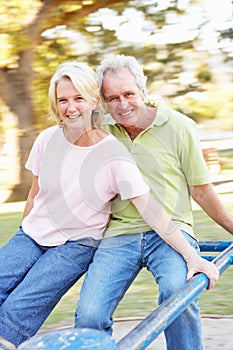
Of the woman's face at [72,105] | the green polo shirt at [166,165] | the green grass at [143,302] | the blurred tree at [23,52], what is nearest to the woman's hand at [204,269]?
the green polo shirt at [166,165]

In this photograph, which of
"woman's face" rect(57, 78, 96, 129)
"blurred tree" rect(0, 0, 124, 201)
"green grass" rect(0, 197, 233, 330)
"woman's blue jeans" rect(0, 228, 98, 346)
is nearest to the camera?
"woman's blue jeans" rect(0, 228, 98, 346)

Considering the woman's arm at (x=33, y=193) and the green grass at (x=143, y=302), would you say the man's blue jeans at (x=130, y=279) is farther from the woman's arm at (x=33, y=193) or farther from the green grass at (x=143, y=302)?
the green grass at (x=143, y=302)

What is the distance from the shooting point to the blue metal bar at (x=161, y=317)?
1.86 m

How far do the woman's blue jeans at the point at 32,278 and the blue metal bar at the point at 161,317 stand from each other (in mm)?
570

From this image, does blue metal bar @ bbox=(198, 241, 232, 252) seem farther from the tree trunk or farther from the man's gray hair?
the tree trunk

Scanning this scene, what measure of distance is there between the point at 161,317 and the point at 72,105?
1088 millimetres

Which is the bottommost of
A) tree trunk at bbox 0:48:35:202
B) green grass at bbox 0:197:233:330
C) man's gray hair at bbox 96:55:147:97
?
tree trunk at bbox 0:48:35:202

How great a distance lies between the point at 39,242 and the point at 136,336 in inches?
43.4

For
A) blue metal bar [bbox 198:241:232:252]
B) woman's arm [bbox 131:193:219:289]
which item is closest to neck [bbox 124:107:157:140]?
woman's arm [bbox 131:193:219:289]

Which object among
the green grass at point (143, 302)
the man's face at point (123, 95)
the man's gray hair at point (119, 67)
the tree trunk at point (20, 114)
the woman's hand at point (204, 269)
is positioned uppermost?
the man's gray hair at point (119, 67)

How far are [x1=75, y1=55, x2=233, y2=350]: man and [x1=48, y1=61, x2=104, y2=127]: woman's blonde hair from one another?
99 millimetres

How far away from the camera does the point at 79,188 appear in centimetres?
283

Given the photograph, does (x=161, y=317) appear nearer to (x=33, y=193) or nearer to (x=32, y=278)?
(x=32, y=278)

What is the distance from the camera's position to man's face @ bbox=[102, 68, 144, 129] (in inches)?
115
